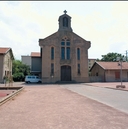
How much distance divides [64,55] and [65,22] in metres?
7.77

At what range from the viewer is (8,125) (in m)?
5.38

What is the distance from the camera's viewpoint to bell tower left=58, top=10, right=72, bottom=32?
38.0m

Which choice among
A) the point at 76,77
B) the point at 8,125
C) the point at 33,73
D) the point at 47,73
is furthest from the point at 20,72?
the point at 8,125

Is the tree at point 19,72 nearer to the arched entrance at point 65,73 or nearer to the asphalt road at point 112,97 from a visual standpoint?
the arched entrance at point 65,73

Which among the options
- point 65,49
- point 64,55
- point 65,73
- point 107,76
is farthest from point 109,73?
point 65,49

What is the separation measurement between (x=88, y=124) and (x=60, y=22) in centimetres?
3459

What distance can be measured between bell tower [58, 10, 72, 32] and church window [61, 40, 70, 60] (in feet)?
10.0

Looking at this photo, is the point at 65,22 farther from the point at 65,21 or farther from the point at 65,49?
the point at 65,49

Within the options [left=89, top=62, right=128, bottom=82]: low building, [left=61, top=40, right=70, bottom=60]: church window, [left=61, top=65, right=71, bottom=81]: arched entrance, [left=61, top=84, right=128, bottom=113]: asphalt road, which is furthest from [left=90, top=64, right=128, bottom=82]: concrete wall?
[left=61, top=84, right=128, bottom=113]: asphalt road

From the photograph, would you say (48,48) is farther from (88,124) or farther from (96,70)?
(88,124)

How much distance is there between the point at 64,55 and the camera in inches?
1468

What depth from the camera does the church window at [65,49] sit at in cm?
3722

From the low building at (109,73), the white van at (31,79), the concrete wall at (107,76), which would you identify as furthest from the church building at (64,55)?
the low building at (109,73)

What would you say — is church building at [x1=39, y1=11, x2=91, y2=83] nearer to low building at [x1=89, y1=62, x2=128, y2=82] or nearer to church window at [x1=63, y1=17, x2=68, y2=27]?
church window at [x1=63, y1=17, x2=68, y2=27]
